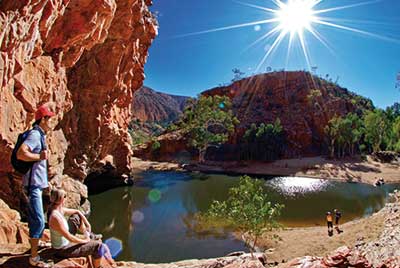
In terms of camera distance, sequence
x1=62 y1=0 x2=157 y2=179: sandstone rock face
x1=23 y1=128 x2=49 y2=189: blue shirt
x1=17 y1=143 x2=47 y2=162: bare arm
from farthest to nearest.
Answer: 1. x1=62 y1=0 x2=157 y2=179: sandstone rock face
2. x1=23 y1=128 x2=49 y2=189: blue shirt
3. x1=17 y1=143 x2=47 y2=162: bare arm

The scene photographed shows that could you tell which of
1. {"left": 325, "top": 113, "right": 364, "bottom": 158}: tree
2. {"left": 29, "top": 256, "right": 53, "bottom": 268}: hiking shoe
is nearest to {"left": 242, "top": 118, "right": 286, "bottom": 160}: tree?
{"left": 325, "top": 113, "right": 364, "bottom": 158}: tree

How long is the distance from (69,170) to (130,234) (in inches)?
378

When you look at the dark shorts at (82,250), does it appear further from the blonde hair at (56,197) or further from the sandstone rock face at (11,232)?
the sandstone rock face at (11,232)

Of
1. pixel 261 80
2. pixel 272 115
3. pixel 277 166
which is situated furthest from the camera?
pixel 261 80

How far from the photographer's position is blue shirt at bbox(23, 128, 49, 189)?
15.0 ft

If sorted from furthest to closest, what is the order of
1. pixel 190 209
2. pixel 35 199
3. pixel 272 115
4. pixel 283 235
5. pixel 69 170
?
pixel 272 115 < pixel 190 209 < pixel 69 170 < pixel 283 235 < pixel 35 199

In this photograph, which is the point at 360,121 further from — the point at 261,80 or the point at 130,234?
the point at 130,234

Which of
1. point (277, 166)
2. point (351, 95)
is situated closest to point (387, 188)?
point (277, 166)

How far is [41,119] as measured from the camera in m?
4.89

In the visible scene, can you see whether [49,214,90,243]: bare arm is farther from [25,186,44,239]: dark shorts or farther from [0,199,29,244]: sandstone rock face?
[0,199,29,244]: sandstone rock face

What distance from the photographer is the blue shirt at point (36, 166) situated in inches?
180

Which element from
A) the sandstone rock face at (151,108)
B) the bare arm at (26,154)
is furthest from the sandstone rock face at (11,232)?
the sandstone rock face at (151,108)

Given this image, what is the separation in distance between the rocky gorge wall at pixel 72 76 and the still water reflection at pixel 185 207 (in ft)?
13.7

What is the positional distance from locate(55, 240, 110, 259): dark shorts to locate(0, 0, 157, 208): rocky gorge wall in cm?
876
